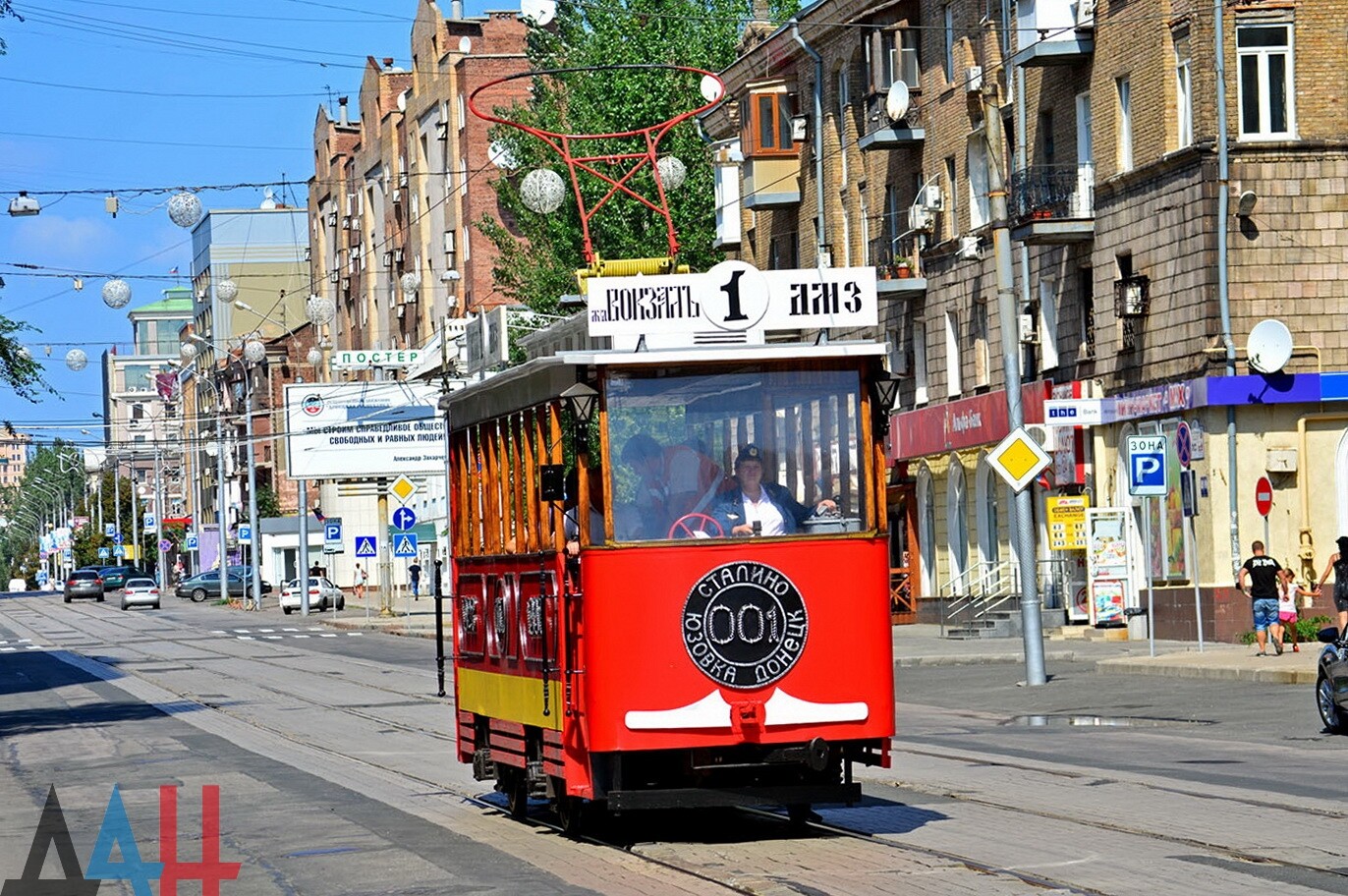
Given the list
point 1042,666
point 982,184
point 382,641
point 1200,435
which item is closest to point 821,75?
point 982,184

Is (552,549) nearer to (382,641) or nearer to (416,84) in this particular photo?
(382,641)

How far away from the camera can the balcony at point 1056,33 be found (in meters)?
41.0

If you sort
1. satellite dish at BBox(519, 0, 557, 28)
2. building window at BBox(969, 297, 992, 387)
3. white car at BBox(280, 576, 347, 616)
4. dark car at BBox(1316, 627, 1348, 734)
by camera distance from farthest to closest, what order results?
white car at BBox(280, 576, 347, 616), satellite dish at BBox(519, 0, 557, 28), building window at BBox(969, 297, 992, 387), dark car at BBox(1316, 627, 1348, 734)

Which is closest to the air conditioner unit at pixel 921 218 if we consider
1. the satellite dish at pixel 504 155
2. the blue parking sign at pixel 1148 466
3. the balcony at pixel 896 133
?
the balcony at pixel 896 133

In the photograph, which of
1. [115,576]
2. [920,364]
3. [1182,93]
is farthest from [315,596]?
[115,576]

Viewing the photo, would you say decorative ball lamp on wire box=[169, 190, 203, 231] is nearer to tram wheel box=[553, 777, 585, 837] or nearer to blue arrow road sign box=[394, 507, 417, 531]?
blue arrow road sign box=[394, 507, 417, 531]

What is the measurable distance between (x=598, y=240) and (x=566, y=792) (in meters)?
51.5

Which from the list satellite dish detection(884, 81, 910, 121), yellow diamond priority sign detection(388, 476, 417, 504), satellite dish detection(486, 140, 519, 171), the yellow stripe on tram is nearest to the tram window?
the yellow stripe on tram

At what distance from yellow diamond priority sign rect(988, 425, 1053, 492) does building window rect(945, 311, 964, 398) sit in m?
21.0

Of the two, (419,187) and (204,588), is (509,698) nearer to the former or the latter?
(419,187)

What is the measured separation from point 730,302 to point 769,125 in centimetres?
4552

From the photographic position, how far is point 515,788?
15227 millimetres

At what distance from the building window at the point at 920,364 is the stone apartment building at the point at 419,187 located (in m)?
29.9

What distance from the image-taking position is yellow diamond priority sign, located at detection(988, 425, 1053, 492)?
1105 inches
